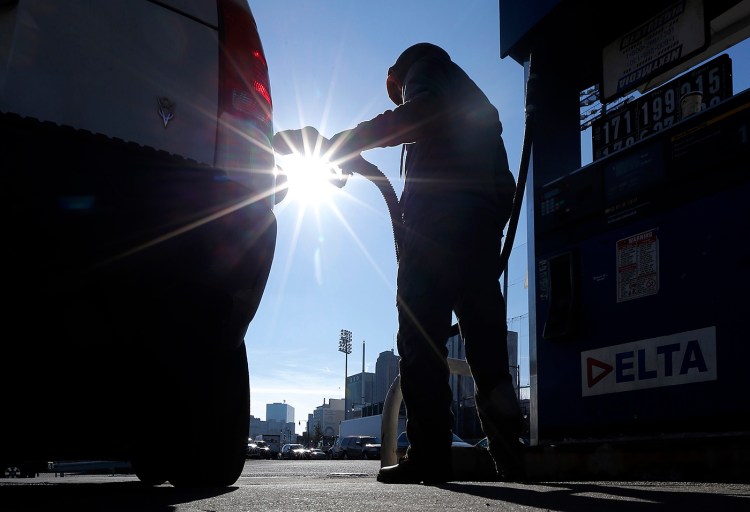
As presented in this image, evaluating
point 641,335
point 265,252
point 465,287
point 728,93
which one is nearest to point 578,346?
point 641,335

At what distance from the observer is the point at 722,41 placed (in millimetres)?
4785

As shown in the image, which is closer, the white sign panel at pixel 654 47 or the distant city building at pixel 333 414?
the white sign panel at pixel 654 47

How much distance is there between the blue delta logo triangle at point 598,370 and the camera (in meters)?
4.00

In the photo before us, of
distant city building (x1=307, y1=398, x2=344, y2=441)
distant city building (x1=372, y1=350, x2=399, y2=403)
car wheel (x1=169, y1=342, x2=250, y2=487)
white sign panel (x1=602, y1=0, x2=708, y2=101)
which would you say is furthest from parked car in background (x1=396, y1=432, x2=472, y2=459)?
distant city building (x1=307, y1=398, x2=344, y2=441)

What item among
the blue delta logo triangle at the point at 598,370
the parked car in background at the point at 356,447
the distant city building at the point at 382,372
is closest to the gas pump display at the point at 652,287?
the blue delta logo triangle at the point at 598,370

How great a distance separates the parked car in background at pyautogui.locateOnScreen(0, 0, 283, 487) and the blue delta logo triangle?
224 centimetres

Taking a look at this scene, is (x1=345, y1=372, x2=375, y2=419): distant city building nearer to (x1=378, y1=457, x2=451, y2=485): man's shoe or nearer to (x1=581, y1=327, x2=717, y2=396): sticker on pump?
(x1=581, y1=327, x2=717, y2=396): sticker on pump

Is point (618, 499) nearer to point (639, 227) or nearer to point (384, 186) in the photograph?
point (384, 186)

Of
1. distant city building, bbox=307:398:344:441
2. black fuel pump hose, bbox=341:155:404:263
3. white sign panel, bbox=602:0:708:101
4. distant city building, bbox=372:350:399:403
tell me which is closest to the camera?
black fuel pump hose, bbox=341:155:404:263

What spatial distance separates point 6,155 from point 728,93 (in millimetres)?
4010

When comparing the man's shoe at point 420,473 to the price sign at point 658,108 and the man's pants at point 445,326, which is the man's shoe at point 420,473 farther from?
the price sign at point 658,108

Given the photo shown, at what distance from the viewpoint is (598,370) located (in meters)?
4.06

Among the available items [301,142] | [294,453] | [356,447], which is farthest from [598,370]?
[294,453]

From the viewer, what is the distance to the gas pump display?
A: 340 cm
